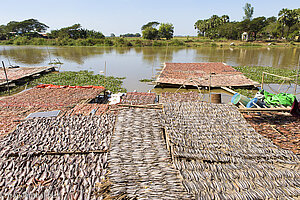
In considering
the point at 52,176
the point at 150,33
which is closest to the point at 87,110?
the point at 52,176

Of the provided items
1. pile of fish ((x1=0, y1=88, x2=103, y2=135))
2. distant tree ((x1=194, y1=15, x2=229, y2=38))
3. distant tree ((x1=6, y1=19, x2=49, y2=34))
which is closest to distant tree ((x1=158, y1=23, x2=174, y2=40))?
distant tree ((x1=194, y1=15, x2=229, y2=38))

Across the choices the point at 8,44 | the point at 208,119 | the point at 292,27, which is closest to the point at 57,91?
the point at 208,119

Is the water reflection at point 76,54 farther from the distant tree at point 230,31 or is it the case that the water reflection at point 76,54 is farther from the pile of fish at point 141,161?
the distant tree at point 230,31

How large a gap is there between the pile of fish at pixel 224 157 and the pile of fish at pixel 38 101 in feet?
15.2

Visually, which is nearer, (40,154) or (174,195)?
(174,195)

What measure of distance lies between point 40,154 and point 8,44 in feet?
203

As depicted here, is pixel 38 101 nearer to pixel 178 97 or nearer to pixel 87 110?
pixel 87 110

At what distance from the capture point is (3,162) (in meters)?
3.39

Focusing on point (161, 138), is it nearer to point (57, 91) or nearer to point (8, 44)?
point (57, 91)

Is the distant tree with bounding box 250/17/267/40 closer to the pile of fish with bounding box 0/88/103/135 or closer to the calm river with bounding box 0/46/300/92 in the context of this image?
the calm river with bounding box 0/46/300/92

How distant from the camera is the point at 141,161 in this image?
124 inches

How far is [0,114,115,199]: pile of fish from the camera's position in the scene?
9.57 ft

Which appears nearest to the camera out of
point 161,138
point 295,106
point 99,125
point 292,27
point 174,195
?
point 174,195

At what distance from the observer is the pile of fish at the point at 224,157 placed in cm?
269
